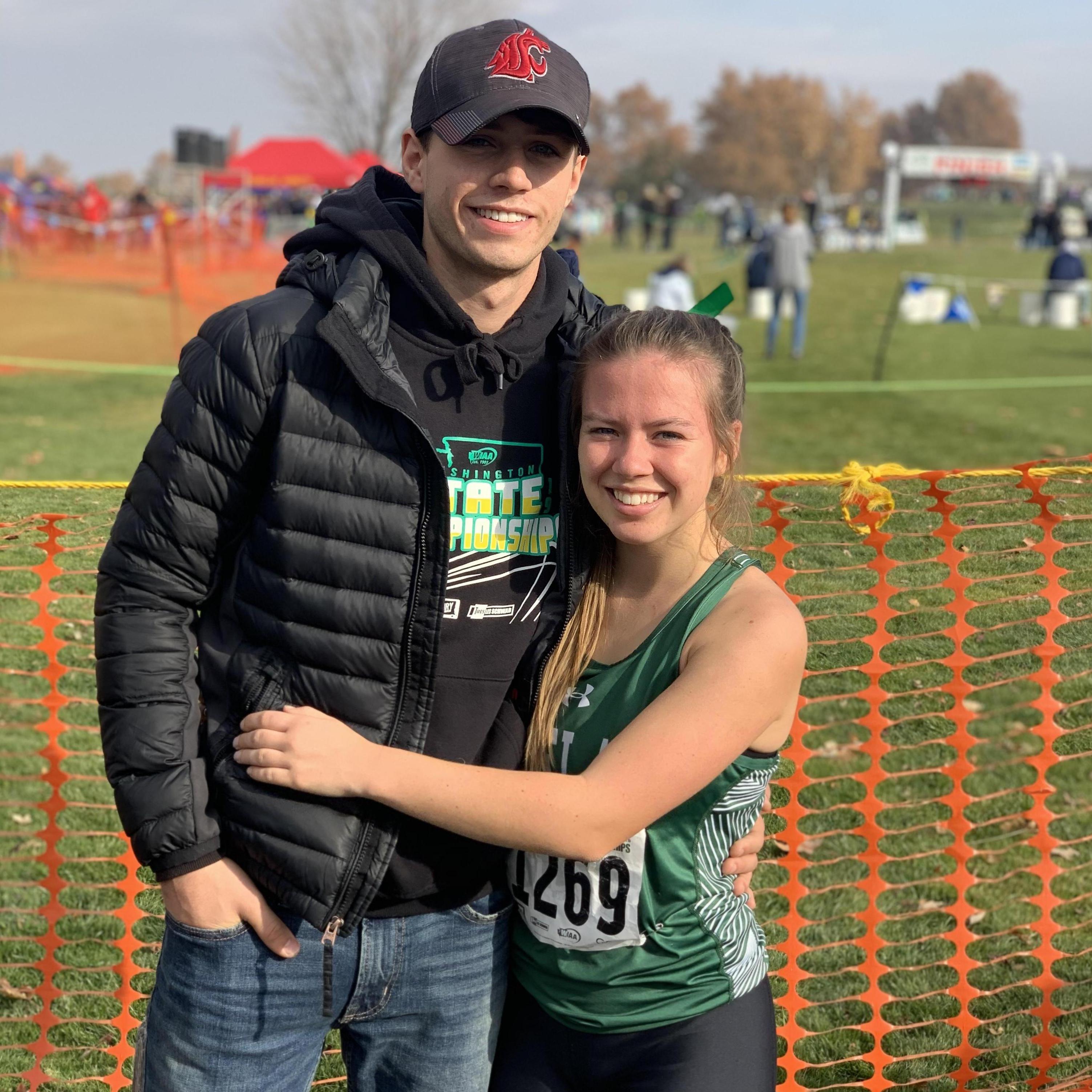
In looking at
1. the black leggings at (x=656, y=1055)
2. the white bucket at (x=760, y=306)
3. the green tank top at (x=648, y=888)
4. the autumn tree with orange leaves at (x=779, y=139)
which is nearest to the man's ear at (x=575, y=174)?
the green tank top at (x=648, y=888)

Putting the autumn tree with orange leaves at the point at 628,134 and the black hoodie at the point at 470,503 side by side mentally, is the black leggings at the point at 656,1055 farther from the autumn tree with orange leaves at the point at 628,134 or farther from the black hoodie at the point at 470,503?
the autumn tree with orange leaves at the point at 628,134

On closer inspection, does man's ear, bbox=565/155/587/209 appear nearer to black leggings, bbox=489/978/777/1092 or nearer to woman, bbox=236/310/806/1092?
woman, bbox=236/310/806/1092

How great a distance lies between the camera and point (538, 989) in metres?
2.16

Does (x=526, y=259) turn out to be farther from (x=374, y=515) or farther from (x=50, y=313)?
(x=50, y=313)

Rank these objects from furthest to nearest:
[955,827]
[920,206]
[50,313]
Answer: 1. [920,206]
2. [50,313]
3. [955,827]

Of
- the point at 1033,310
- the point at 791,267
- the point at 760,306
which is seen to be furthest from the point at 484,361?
the point at 1033,310

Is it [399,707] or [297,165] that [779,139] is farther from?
[399,707]

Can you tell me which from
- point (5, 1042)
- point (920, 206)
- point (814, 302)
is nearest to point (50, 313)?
point (814, 302)

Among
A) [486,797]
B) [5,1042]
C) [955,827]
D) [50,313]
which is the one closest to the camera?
[486,797]

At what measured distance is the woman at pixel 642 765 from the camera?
1.92 meters

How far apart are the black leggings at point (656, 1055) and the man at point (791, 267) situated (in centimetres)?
1588

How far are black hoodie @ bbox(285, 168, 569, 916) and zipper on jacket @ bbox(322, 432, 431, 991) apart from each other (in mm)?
59

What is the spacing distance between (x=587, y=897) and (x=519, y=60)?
143 cm

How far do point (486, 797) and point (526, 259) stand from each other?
916mm
